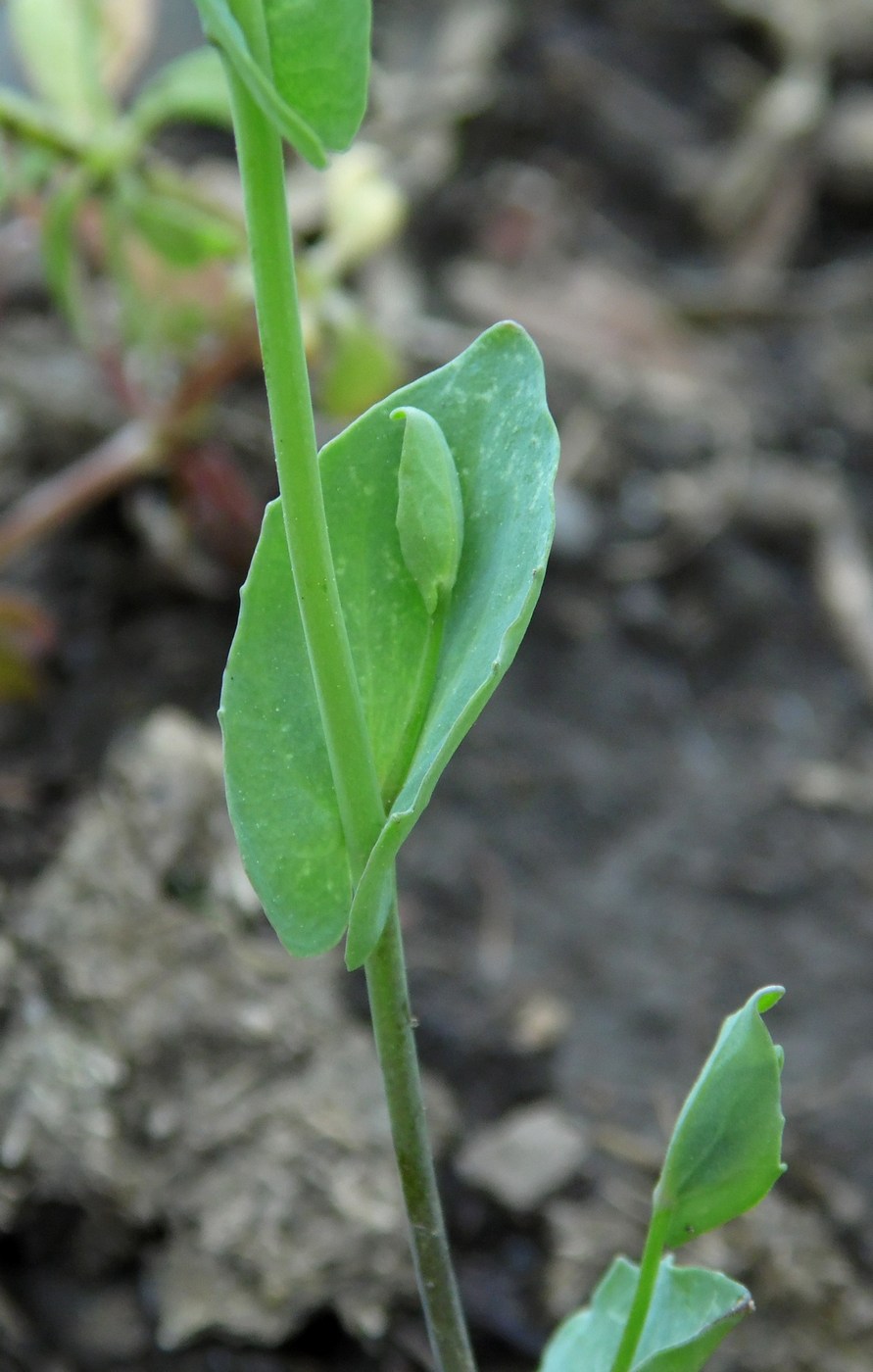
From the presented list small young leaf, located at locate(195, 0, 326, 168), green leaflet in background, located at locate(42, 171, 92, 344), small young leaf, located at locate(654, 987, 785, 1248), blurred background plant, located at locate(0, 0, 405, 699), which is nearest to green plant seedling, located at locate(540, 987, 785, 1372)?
small young leaf, located at locate(654, 987, 785, 1248)

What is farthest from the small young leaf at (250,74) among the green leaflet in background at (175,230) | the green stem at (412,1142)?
the green leaflet in background at (175,230)

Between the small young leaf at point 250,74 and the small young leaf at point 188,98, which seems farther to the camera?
the small young leaf at point 188,98

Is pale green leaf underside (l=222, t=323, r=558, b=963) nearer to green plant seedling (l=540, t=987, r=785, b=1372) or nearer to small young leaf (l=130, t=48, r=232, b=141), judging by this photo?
green plant seedling (l=540, t=987, r=785, b=1372)

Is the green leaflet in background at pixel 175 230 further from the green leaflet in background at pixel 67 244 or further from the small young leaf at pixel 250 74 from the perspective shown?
the small young leaf at pixel 250 74

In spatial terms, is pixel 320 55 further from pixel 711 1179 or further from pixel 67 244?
pixel 67 244

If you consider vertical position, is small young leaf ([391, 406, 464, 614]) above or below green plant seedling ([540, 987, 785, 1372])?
above

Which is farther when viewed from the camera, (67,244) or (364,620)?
(67,244)

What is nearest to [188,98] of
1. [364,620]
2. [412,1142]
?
[364,620]
